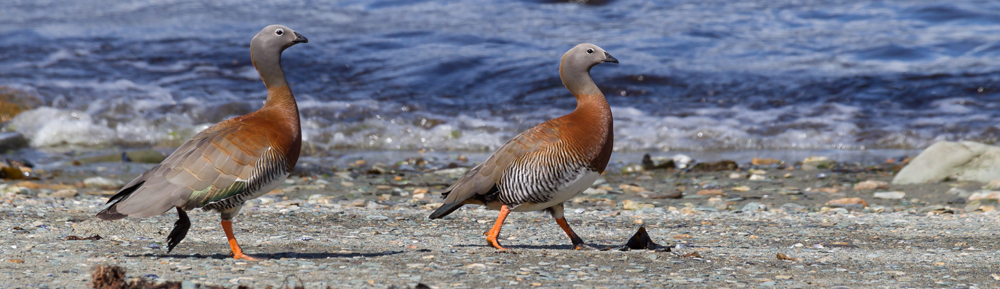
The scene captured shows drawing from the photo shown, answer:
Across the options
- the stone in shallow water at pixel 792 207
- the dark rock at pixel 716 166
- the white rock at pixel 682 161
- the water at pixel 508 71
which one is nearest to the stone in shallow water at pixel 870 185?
the stone in shallow water at pixel 792 207

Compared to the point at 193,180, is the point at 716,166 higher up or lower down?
lower down

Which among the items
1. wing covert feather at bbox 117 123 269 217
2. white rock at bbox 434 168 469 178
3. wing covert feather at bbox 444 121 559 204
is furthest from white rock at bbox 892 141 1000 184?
wing covert feather at bbox 117 123 269 217

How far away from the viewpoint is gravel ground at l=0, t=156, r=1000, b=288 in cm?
454

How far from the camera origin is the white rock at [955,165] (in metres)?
9.36

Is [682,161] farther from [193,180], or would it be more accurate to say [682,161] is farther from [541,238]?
[193,180]

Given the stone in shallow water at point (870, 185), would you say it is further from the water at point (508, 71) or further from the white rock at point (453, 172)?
the white rock at point (453, 172)

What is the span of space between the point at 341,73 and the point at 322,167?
799cm

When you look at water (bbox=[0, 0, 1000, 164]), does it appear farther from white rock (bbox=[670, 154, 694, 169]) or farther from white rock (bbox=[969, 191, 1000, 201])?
white rock (bbox=[969, 191, 1000, 201])

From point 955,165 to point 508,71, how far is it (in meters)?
9.97

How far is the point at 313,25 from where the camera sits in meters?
23.2

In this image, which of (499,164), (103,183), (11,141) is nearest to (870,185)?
(499,164)

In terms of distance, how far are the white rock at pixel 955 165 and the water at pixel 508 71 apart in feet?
10.7

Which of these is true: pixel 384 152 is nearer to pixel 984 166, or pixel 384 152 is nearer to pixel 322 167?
pixel 322 167

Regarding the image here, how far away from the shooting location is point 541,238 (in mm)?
6426
